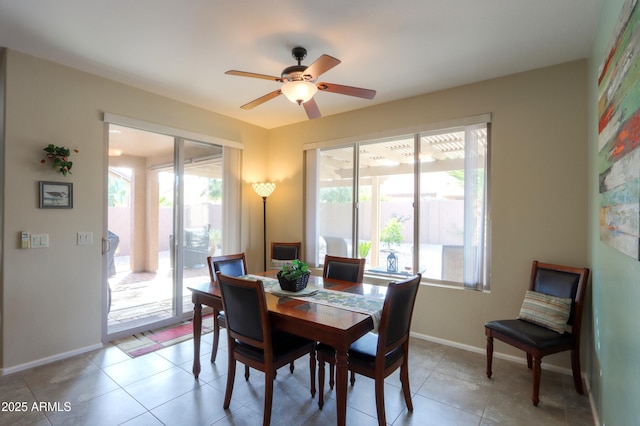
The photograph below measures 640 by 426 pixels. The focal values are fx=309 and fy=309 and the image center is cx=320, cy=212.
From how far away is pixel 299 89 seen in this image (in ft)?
7.14

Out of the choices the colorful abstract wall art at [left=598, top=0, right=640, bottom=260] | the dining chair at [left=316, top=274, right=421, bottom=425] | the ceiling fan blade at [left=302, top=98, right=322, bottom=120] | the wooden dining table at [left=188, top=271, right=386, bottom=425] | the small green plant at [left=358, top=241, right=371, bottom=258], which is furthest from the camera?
the small green plant at [left=358, top=241, right=371, bottom=258]

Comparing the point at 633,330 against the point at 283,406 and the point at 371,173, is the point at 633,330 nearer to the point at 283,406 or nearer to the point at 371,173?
the point at 283,406

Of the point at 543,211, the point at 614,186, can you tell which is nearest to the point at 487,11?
the point at 614,186

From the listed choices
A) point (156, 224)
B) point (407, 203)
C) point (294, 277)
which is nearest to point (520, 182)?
point (407, 203)

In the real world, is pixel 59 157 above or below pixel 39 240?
above

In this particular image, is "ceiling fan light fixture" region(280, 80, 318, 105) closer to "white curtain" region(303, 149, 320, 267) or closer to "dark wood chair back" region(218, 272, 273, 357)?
"dark wood chair back" region(218, 272, 273, 357)

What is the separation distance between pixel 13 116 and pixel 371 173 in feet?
11.3

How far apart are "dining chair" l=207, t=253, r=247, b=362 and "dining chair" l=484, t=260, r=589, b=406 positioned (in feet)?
7.40

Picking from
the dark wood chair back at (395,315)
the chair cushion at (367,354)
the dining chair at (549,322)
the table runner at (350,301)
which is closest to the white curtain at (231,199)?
the table runner at (350,301)

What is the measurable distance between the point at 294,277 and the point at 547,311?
1.95 metres

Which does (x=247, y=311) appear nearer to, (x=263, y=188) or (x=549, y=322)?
(x=549, y=322)

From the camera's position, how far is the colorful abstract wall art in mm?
1106

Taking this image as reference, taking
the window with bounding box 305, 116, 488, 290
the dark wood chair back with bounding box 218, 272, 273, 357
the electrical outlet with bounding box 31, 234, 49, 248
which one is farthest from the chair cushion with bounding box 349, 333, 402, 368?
the electrical outlet with bounding box 31, 234, 49, 248

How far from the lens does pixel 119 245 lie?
3.30 m
